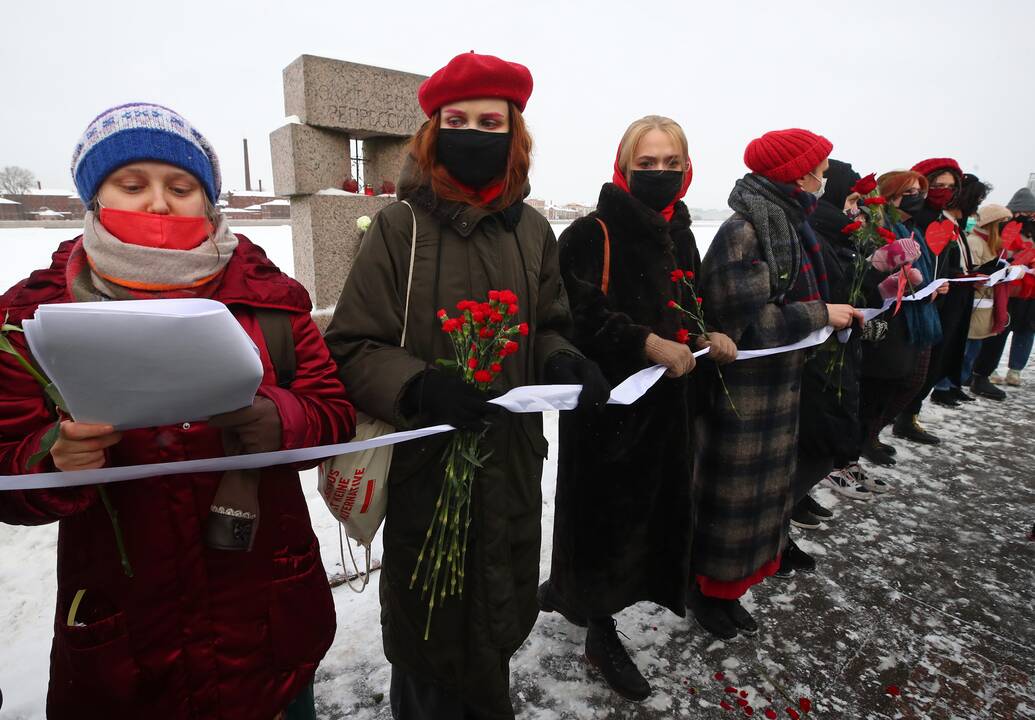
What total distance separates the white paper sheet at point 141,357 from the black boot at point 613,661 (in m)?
2.00

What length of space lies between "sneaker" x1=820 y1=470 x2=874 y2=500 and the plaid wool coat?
1.87 meters

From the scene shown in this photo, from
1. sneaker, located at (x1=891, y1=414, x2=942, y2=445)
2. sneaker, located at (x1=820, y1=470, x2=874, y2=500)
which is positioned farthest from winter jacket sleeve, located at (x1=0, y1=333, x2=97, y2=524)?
sneaker, located at (x1=891, y1=414, x2=942, y2=445)

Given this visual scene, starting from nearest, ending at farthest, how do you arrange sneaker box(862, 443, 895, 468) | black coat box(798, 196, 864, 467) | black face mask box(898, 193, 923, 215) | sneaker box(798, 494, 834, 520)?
1. black coat box(798, 196, 864, 467)
2. sneaker box(798, 494, 834, 520)
3. black face mask box(898, 193, 923, 215)
4. sneaker box(862, 443, 895, 468)

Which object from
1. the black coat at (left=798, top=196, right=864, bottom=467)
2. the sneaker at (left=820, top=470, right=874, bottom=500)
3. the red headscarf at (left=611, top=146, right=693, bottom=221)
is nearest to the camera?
the red headscarf at (left=611, top=146, right=693, bottom=221)

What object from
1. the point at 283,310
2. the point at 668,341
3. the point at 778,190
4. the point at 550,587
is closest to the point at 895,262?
the point at 778,190

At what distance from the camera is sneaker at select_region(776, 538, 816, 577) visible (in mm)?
3209

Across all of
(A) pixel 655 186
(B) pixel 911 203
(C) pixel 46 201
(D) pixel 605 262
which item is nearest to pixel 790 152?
(A) pixel 655 186

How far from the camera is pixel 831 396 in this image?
2.96 m

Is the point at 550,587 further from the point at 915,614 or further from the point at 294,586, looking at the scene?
the point at 915,614

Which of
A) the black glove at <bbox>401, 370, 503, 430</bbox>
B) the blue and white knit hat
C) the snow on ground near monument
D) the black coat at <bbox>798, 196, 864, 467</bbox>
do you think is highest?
the blue and white knit hat

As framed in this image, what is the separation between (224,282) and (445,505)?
2.72 ft

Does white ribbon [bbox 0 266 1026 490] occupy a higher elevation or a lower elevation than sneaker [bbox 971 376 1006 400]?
higher

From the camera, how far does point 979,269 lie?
18.7 ft

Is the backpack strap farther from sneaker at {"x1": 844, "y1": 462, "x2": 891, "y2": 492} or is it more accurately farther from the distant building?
the distant building
